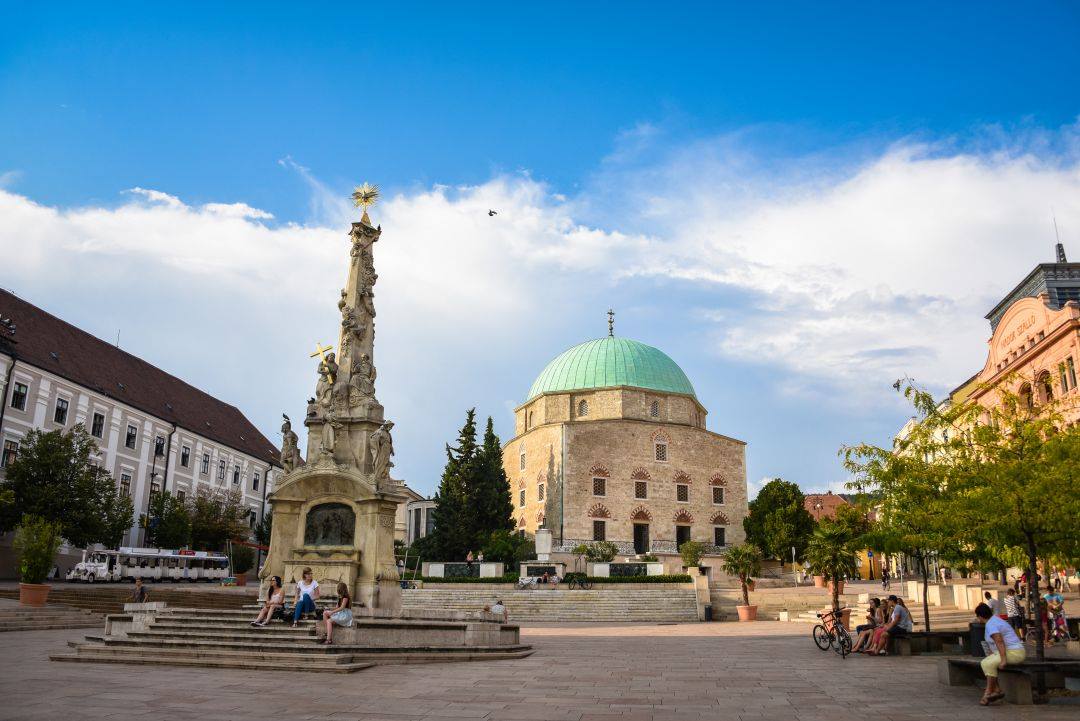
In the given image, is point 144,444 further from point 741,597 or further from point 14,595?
Answer: point 741,597

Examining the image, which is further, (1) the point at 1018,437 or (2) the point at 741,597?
(2) the point at 741,597

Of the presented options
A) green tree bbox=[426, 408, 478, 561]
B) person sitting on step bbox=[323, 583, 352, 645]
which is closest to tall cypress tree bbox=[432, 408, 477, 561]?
green tree bbox=[426, 408, 478, 561]

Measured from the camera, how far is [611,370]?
60.4 meters

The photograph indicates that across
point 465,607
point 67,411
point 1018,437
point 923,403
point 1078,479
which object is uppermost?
point 67,411

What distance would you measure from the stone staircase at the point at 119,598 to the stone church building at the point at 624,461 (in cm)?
2705

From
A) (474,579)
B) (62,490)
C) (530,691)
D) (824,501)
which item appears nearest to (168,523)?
(62,490)

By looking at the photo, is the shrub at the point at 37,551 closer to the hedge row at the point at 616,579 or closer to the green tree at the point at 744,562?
the hedge row at the point at 616,579

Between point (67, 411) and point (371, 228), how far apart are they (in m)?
30.3

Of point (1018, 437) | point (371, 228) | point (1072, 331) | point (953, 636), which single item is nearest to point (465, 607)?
point (371, 228)

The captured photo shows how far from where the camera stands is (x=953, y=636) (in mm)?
17922

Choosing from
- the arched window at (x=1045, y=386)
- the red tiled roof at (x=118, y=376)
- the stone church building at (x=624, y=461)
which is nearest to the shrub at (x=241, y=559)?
the red tiled roof at (x=118, y=376)

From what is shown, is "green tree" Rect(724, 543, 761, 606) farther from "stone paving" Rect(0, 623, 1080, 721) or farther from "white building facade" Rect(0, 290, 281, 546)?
"white building facade" Rect(0, 290, 281, 546)

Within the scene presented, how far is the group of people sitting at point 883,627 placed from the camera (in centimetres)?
1730

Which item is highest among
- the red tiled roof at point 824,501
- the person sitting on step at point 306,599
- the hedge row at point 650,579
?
the red tiled roof at point 824,501
